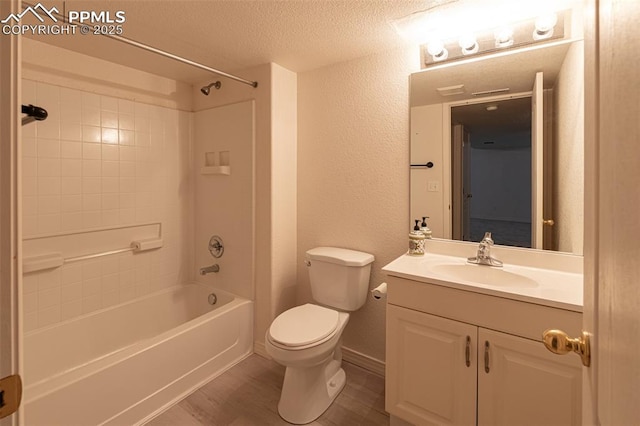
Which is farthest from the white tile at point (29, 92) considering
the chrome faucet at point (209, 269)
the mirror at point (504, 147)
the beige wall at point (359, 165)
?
the mirror at point (504, 147)

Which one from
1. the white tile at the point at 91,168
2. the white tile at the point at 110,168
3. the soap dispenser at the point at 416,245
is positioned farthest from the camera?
the white tile at the point at 110,168

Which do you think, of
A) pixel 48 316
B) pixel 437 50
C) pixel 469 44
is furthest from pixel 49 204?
pixel 469 44

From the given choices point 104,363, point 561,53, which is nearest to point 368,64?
point 561,53

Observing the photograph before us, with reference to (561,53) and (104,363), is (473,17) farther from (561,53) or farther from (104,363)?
(104,363)

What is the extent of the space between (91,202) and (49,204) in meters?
0.24

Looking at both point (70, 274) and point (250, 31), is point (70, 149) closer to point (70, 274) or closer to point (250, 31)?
point (70, 274)

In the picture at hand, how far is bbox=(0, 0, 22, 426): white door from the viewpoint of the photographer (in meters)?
0.46

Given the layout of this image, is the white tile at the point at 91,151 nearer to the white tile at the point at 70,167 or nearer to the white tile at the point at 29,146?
the white tile at the point at 70,167

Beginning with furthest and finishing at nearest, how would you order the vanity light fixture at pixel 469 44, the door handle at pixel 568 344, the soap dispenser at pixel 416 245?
the soap dispenser at pixel 416 245
the vanity light fixture at pixel 469 44
the door handle at pixel 568 344

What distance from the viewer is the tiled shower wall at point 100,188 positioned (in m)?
1.96

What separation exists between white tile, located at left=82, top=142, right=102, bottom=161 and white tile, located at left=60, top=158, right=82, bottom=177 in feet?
0.21

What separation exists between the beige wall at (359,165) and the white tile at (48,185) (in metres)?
1.63

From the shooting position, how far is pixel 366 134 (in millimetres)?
2127

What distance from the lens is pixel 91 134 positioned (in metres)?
2.19
